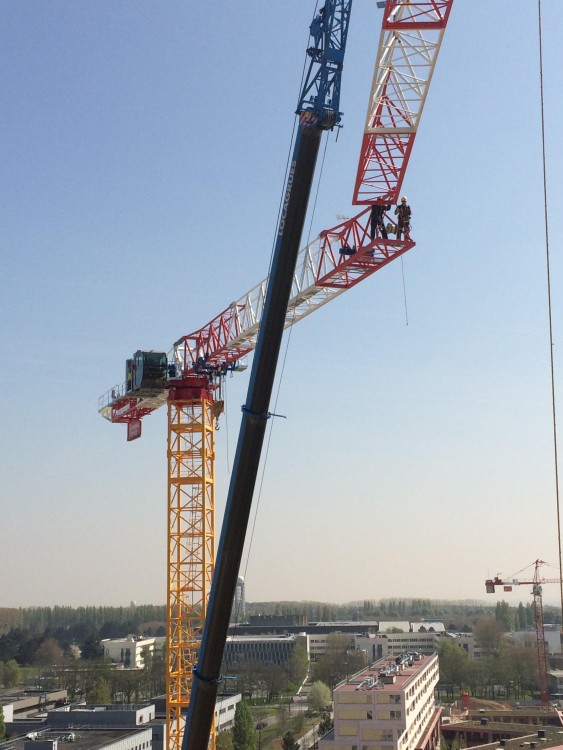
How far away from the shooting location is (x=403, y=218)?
829 inches

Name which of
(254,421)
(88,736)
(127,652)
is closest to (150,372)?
(254,421)

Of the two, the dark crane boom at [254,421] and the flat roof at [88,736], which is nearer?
the dark crane boom at [254,421]

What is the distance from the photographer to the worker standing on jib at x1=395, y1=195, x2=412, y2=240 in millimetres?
20953

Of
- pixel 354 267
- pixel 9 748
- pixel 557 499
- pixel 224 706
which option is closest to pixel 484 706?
pixel 224 706

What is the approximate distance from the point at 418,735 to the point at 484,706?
24881 mm

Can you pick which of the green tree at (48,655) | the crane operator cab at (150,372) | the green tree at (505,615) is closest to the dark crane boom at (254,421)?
the crane operator cab at (150,372)

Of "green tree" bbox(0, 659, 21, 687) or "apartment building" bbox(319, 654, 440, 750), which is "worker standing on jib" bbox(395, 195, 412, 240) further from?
"green tree" bbox(0, 659, 21, 687)

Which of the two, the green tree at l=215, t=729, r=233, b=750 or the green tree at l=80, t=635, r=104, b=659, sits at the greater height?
the green tree at l=215, t=729, r=233, b=750

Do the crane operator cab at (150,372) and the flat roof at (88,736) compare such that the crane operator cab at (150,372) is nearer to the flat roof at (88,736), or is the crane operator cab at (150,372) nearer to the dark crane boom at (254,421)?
the dark crane boom at (254,421)

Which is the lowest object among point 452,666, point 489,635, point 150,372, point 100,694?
point 100,694

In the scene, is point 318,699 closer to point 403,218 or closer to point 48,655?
point 48,655

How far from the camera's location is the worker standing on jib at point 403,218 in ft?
68.7

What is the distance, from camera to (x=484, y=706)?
72.1m

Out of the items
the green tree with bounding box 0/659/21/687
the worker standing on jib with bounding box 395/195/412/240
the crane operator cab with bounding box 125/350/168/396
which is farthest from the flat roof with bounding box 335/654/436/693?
the green tree with bounding box 0/659/21/687
